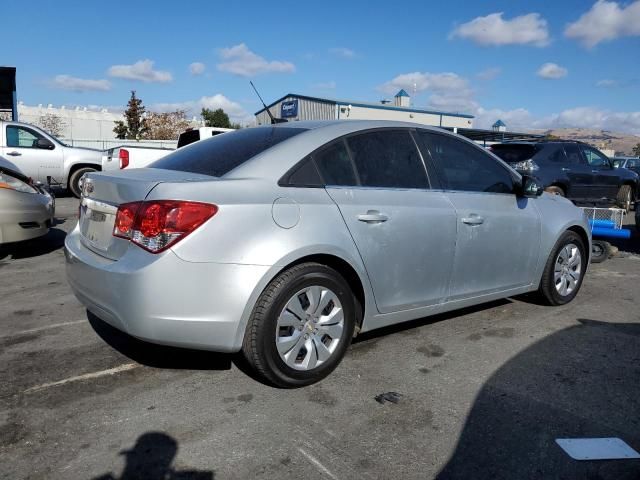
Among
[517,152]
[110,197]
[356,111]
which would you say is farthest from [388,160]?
[356,111]

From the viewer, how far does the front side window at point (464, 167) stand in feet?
13.2

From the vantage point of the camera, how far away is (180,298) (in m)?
2.80

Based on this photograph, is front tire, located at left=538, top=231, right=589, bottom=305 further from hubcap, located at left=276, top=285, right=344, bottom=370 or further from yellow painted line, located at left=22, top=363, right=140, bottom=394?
yellow painted line, located at left=22, top=363, right=140, bottom=394

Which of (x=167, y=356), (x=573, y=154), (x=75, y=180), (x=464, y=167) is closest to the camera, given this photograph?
(x=167, y=356)

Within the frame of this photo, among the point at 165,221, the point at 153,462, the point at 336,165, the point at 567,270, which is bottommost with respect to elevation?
the point at 153,462

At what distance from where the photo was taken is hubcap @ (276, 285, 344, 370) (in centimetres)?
308

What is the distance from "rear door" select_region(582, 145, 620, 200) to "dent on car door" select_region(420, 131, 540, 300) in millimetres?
7665

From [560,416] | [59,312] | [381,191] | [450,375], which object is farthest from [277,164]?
[59,312]

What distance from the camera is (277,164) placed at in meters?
3.21

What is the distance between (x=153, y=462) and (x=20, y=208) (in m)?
5.00

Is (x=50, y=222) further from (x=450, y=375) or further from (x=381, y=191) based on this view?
(x=450, y=375)

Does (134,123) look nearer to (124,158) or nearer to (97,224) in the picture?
(124,158)

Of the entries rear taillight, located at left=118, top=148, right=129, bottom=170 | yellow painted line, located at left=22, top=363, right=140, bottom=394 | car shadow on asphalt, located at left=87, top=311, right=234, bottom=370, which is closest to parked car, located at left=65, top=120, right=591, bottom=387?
yellow painted line, located at left=22, top=363, right=140, bottom=394

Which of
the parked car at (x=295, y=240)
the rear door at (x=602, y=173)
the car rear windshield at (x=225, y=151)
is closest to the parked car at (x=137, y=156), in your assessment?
the car rear windshield at (x=225, y=151)
